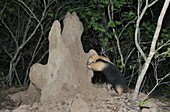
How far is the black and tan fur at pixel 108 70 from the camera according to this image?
6055 millimetres

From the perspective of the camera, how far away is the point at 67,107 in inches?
218

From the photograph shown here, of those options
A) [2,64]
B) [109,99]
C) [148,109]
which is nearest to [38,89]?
[109,99]

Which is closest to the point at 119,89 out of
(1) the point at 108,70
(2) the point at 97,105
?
(1) the point at 108,70

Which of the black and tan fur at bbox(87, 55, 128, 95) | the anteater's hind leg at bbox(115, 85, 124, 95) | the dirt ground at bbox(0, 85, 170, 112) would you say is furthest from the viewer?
the anteater's hind leg at bbox(115, 85, 124, 95)

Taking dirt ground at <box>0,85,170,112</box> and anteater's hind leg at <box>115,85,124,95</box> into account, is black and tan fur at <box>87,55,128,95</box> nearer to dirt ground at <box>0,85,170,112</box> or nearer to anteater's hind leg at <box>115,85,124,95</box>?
anteater's hind leg at <box>115,85,124,95</box>

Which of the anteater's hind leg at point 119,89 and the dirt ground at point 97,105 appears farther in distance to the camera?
the anteater's hind leg at point 119,89

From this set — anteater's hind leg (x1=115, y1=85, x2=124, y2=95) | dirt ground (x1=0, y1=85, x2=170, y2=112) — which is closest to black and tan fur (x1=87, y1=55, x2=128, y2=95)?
anteater's hind leg (x1=115, y1=85, x2=124, y2=95)

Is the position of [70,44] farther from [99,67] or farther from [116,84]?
[116,84]

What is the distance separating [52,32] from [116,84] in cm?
150

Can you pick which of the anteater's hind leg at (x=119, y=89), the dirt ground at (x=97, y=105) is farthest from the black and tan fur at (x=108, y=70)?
the dirt ground at (x=97, y=105)

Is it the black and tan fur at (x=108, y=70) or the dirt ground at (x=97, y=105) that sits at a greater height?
the black and tan fur at (x=108, y=70)

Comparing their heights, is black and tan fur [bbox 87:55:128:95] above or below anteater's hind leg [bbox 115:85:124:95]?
above

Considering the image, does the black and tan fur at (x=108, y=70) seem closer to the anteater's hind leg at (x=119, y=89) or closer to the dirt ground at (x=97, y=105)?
the anteater's hind leg at (x=119, y=89)

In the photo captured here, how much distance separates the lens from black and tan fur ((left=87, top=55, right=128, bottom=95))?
19.9 feet
